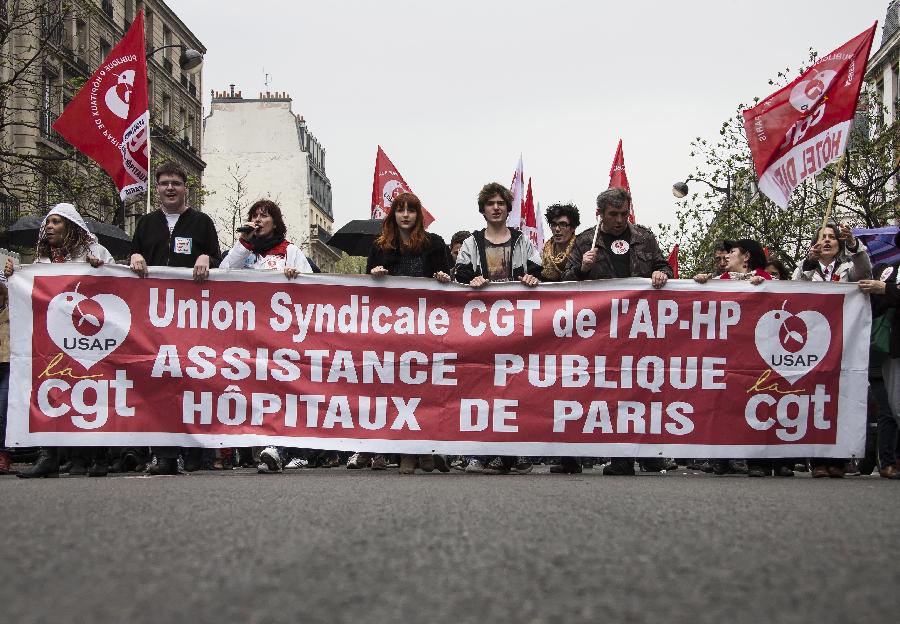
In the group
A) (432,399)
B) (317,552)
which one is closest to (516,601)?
(317,552)

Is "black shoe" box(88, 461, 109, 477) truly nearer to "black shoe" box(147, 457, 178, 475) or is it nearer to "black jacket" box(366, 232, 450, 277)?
"black shoe" box(147, 457, 178, 475)

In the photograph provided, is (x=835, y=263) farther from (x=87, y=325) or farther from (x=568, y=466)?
(x=87, y=325)

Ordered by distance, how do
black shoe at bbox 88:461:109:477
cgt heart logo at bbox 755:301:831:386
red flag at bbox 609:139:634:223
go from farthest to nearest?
red flag at bbox 609:139:634:223 < cgt heart logo at bbox 755:301:831:386 < black shoe at bbox 88:461:109:477

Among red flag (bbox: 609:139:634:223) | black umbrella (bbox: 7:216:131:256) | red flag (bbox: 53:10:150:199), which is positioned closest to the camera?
red flag (bbox: 53:10:150:199)

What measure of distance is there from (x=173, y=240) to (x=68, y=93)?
1367 inches

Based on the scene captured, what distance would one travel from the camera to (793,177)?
10.8 m

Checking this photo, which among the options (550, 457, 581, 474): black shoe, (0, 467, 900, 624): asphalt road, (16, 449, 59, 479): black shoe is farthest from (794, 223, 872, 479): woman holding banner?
(16, 449, 59, 479): black shoe

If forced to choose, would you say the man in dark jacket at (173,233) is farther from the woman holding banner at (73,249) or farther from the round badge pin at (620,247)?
the round badge pin at (620,247)

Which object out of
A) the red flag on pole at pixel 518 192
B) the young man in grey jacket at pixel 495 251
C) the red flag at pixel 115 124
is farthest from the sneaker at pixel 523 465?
the red flag on pole at pixel 518 192

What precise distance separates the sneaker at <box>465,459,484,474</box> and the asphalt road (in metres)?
3.23

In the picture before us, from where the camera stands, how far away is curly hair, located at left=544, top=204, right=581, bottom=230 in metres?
11.1

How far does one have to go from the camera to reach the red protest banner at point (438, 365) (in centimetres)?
913

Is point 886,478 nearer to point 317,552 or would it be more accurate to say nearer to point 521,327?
point 521,327

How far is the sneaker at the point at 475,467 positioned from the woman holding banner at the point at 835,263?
2392 mm
